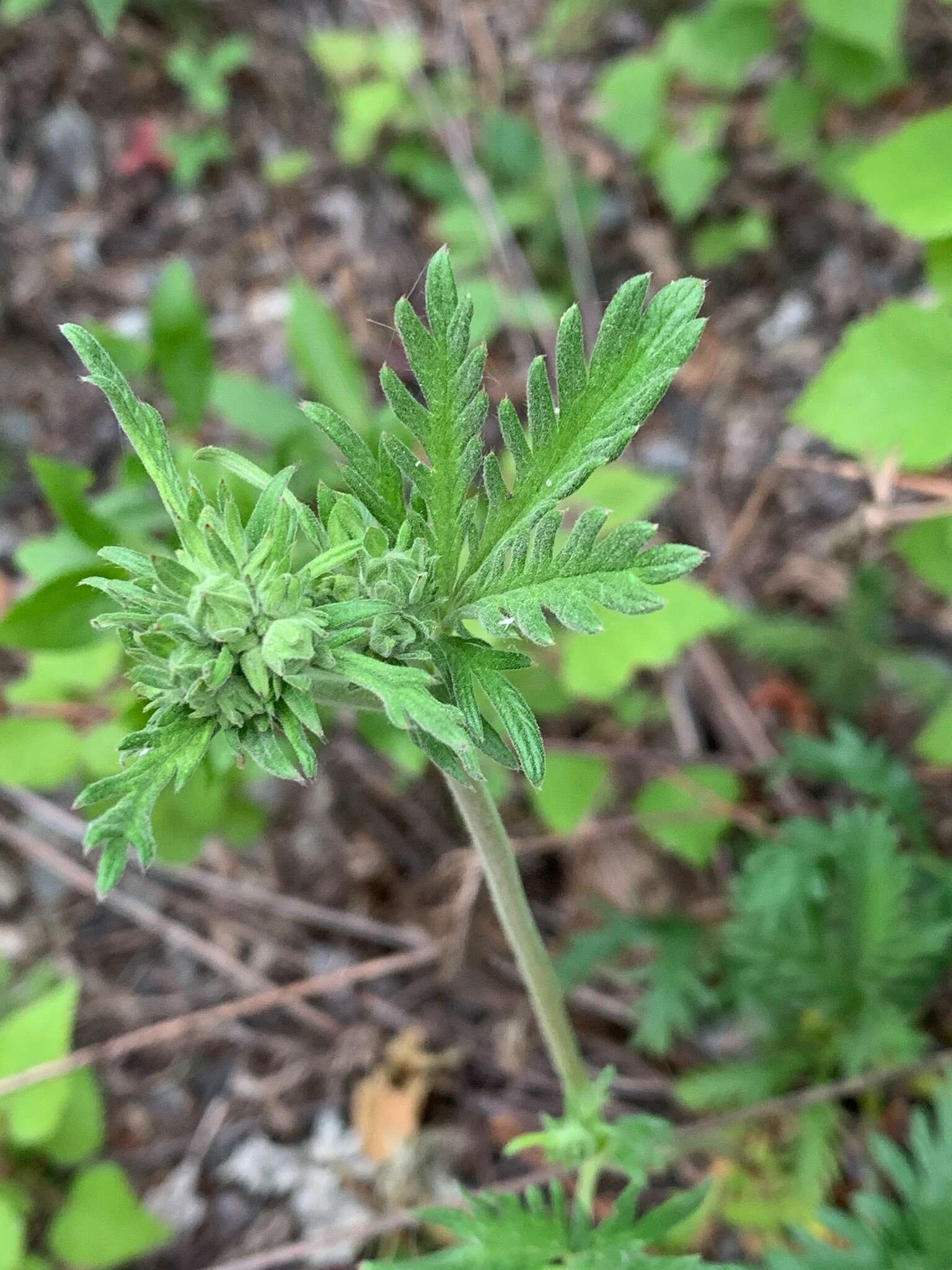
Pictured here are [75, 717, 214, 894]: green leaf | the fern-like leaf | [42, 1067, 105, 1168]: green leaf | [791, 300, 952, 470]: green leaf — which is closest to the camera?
[75, 717, 214, 894]: green leaf

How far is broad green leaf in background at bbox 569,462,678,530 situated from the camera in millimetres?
2719

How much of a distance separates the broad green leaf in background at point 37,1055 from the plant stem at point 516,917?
1261 millimetres

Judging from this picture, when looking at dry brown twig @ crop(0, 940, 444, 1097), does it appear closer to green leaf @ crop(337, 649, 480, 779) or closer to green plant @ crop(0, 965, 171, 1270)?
green plant @ crop(0, 965, 171, 1270)

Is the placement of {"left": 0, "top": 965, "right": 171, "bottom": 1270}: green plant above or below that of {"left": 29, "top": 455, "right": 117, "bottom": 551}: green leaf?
below

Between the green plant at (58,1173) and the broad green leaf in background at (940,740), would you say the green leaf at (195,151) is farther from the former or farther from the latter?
the broad green leaf in background at (940,740)

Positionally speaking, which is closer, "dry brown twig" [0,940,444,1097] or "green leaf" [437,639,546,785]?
"green leaf" [437,639,546,785]

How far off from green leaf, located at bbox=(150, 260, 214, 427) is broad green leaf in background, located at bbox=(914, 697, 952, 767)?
1.83m

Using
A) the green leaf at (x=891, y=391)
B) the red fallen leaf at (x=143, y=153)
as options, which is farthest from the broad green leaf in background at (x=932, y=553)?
the red fallen leaf at (x=143, y=153)

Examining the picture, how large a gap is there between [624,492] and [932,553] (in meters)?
0.76

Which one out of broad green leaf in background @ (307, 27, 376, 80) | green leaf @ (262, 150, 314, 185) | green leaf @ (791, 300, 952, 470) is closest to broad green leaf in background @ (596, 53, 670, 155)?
broad green leaf in background @ (307, 27, 376, 80)

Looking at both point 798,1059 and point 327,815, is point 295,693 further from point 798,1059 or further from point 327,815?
point 327,815

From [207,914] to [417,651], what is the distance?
7.18 ft

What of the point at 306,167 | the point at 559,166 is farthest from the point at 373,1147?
the point at 306,167

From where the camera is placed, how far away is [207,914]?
3.02 metres
